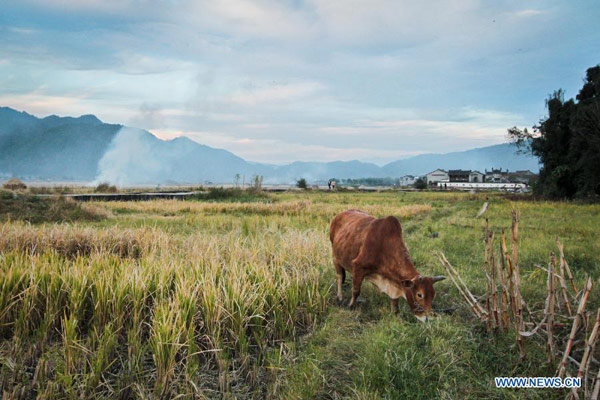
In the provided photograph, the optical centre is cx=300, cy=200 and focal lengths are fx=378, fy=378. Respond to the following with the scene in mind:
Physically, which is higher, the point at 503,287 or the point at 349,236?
the point at 349,236

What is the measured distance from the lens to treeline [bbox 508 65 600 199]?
1014 inches

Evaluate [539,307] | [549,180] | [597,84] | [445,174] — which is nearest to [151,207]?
[539,307]

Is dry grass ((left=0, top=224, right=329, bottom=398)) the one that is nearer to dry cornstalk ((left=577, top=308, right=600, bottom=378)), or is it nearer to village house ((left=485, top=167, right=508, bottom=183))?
dry cornstalk ((left=577, top=308, right=600, bottom=378))

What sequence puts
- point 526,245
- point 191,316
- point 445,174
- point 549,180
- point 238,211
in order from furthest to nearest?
point 445,174
point 549,180
point 238,211
point 526,245
point 191,316

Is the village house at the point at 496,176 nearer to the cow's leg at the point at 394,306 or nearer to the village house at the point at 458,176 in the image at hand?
the village house at the point at 458,176

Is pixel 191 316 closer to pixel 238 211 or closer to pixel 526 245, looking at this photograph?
pixel 526 245

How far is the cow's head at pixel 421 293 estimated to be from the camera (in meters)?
4.19

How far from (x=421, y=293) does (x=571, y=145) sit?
32936mm

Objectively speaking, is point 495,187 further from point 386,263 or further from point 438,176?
point 386,263

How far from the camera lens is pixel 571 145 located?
29797mm

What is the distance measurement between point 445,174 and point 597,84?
72.9 meters

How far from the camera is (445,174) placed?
329 ft

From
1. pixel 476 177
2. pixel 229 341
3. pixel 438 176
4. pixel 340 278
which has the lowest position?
pixel 229 341

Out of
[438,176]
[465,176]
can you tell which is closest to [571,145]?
[465,176]
